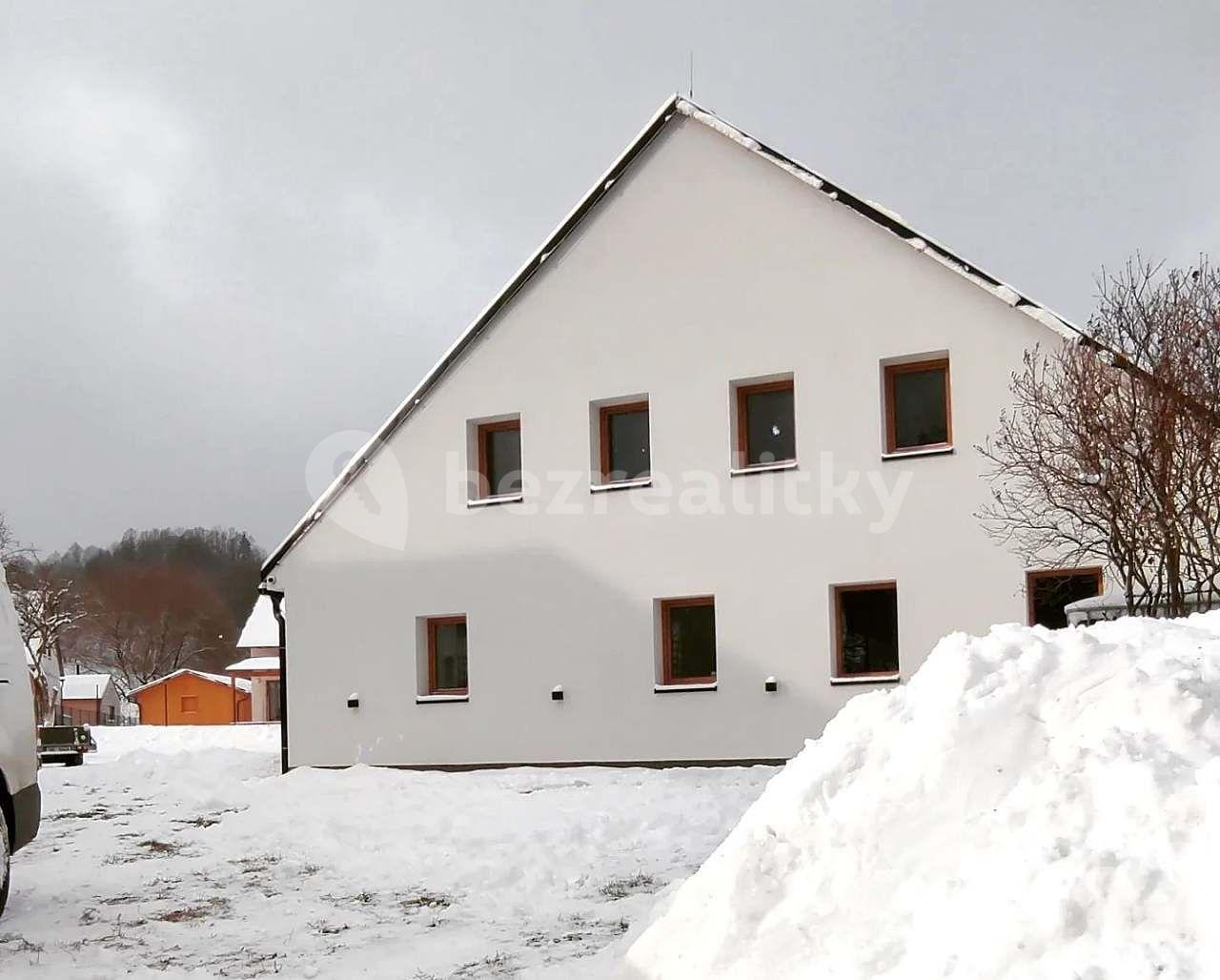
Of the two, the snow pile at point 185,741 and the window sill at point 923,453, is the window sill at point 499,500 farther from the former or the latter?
the snow pile at point 185,741

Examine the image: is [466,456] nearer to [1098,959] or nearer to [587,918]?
[587,918]

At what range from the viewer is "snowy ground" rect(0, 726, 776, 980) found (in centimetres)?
650

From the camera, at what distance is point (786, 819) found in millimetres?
5727

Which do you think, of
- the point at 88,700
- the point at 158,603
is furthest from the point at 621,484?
the point at 158,603

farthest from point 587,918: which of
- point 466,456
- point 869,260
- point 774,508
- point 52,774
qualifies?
point 52,774

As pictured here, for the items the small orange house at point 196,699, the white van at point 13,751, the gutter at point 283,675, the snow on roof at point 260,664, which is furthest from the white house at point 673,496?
the small orange house at point 196,699

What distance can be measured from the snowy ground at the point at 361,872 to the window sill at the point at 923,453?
3.83 meters

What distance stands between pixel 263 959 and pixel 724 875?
7.68ft

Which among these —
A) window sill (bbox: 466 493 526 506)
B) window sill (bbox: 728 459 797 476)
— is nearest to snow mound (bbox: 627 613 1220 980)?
window sill (bbox: 728 459 797 476)

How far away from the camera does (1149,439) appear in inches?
451

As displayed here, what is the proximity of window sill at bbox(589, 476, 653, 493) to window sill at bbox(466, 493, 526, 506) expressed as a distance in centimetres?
106

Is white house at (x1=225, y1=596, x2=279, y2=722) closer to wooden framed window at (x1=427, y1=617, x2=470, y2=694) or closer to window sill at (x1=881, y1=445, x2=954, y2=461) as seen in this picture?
wooden framed window at (x1=427, y1=617, x2=470, y2=694)

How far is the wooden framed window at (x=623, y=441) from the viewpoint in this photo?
683 inches

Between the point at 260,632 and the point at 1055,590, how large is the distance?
122 feet
